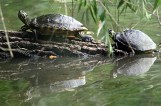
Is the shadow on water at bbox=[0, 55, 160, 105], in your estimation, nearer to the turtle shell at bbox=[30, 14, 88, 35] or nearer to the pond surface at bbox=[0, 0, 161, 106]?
the pond surface at bbox=[0, 0, 161, 106]

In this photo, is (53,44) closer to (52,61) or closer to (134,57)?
(52,61)

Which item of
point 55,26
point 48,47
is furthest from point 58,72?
point 55,26

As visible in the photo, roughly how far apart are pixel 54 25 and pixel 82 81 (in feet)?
4.51

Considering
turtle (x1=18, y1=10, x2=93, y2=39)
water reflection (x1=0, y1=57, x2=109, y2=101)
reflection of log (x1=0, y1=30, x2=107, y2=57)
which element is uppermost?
turtle (x1=18, y1=10, x2=93, y2=39)

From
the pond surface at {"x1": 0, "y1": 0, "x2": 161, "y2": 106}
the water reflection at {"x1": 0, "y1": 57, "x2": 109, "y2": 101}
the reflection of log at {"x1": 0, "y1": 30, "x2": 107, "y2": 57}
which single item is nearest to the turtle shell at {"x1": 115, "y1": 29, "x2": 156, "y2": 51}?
the pond surface at {"x1": 0, "y1": 0, "x2": 161, "y2": 106}

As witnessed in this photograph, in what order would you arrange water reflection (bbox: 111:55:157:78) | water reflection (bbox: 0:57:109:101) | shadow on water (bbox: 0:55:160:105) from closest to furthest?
shadow on water (bbox: 0:55:160:105)
water reflection (bbox: 0:57:109:101)
water reflection (bbox: 111:55:157:78)

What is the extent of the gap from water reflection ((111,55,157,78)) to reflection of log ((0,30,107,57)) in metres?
0.42

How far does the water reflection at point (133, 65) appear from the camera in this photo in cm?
483

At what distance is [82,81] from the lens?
450 centimetres

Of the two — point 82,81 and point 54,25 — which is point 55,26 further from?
point 82,81

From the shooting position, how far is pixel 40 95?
407 cm

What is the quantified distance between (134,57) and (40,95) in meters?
1.96

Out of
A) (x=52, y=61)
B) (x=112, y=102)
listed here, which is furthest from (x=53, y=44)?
(x=112, y=102)

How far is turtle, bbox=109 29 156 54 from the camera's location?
18.9 feet
